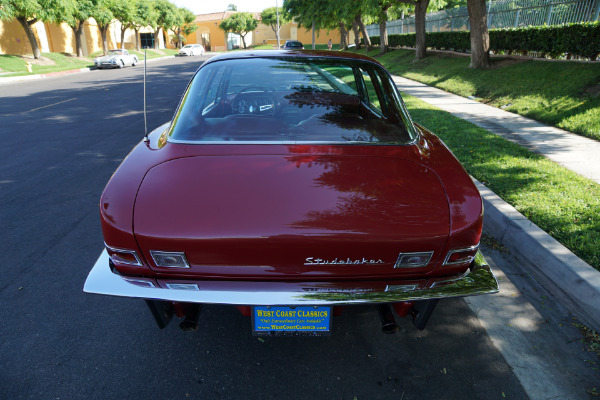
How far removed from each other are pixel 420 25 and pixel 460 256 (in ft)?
65.3

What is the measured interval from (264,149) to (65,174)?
4.37m

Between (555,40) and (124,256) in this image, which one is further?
(555,40)

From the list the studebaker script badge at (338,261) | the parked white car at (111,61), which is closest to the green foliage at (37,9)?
the parked white car at (111,61)

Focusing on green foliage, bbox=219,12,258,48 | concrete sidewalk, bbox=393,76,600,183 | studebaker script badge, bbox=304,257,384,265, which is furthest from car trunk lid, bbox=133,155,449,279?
green foliage, bbox=219,12,258,48

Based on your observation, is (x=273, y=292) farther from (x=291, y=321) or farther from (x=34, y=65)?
(x=34, y=65)

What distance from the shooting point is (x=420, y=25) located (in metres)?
19.0

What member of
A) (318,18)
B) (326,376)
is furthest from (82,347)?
(318,18)

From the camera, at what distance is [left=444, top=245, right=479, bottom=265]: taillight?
1894 millimetres

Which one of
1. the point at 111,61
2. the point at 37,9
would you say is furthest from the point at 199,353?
the point at 111,61

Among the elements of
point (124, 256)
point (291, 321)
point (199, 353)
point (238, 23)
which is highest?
point (238, 23)

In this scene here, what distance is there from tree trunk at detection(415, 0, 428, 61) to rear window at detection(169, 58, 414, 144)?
58.3 ft

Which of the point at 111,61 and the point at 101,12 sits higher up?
the point at 101,12

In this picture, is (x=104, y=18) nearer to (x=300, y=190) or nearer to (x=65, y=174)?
(x=65, y=174)

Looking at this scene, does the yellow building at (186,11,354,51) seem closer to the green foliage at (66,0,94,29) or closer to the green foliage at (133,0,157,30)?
the green foliage at (133,0,157,30)
